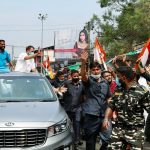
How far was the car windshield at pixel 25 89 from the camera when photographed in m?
9.69

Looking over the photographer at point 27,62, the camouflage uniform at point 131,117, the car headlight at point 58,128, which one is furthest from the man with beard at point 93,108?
the photographer at point 27,62

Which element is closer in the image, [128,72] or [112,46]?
[128,72]

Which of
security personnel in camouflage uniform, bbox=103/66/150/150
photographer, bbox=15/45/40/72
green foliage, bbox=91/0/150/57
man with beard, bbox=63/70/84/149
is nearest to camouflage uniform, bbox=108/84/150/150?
security personnel in camouflage uniform, bbox=103/66/150/150

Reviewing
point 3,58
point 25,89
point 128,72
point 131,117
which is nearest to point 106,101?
point 25,89

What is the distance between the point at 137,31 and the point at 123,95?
147ft

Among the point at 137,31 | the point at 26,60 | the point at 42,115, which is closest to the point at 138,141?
the point at 42,115

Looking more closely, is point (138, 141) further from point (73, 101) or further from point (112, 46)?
point (112, 46)

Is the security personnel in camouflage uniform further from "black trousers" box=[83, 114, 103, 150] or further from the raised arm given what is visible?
"black trousers" box=[83, 114, 103, 150]

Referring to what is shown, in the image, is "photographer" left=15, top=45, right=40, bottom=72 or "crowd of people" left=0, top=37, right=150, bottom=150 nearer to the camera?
"crowd of people" left=0, top=37, right=150, bottom=150

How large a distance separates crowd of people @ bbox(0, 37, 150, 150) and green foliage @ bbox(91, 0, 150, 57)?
3702 cm

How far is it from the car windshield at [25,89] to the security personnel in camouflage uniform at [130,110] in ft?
7.20

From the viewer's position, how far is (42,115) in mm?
8695

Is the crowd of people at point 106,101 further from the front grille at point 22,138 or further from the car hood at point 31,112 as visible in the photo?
the front grille at point 22,138

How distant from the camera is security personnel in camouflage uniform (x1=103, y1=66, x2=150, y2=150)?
7688 mm
